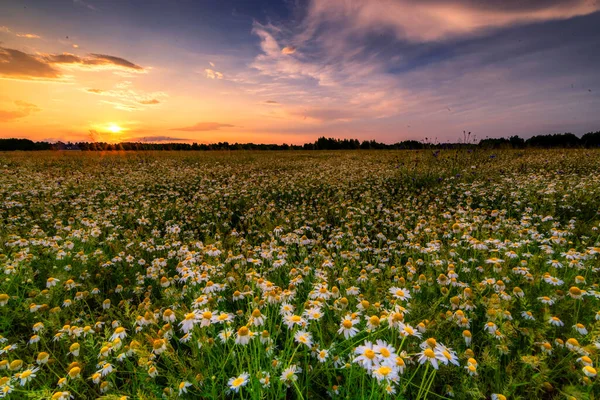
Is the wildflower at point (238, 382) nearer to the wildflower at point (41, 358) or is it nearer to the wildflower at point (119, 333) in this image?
the wildflower at point (119, 333)

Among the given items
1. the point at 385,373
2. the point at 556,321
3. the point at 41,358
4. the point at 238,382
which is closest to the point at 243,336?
the point at 238,382

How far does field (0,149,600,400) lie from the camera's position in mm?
2188

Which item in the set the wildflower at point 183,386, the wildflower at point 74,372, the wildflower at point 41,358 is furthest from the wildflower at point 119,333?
the wildflower at point 183,386

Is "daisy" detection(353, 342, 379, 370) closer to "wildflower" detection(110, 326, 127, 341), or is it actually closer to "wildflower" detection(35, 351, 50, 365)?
"wildflower" detection(110, 326, 127, 341)

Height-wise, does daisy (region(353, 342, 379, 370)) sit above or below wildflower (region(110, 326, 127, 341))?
above

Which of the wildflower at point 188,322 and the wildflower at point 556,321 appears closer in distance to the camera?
the wildflower at point 188,322

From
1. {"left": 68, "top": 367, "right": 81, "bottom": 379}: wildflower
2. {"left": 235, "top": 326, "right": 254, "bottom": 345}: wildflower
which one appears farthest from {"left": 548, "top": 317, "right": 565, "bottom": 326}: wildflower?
{"left": 68, "top": 367, "right": 81, "bottom": 379}: wildflower

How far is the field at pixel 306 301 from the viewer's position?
2188 millimetres

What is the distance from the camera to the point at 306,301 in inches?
113

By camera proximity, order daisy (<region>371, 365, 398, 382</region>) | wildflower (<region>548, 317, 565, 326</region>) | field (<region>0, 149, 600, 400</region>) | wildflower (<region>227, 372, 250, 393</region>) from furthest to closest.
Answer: wildflower (<region>548, 317, 565, 326</region>), field (<region>0, 149, 600, 400</region>), wildflower (<region>227, 372, 250, 393</region>), daisy (<region>371, 365, 398, 382</region>)

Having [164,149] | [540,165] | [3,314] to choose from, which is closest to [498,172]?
[540,165]

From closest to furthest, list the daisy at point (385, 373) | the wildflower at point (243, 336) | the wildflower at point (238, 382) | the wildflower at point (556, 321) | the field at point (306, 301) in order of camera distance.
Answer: the daisy at point (385, 373), the wildflower at point (238, 382), the wildflower at point (243, 336), the field at point (306, 301), the wildflower at point (556, 321)

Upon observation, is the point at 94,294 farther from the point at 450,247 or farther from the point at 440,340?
the point at 450,247

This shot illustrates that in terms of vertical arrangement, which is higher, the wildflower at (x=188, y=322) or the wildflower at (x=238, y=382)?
the wildflower at (x=188, y=322)
